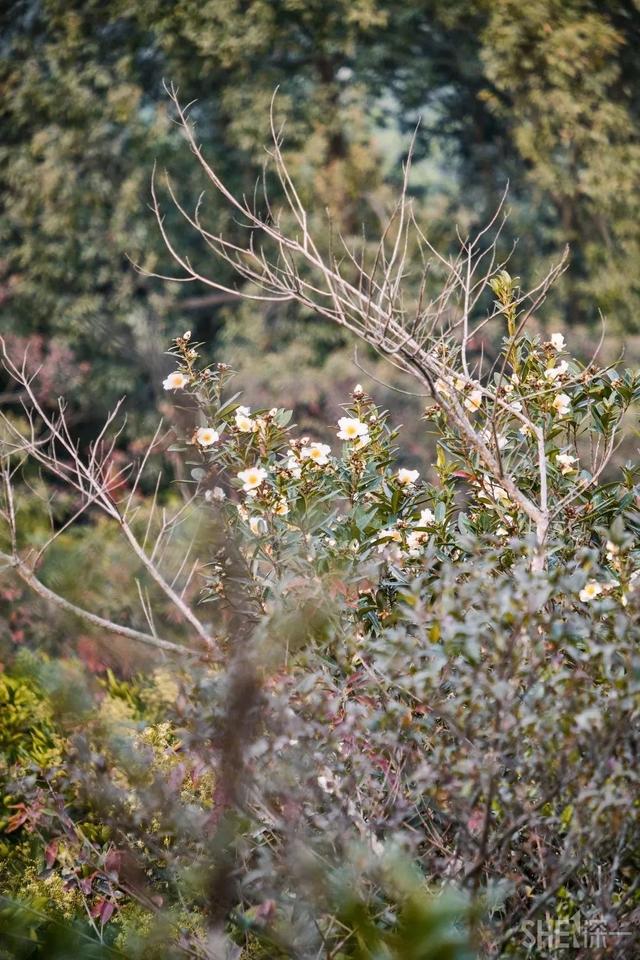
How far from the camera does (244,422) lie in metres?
2.61

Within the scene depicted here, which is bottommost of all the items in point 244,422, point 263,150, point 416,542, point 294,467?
point 263,150

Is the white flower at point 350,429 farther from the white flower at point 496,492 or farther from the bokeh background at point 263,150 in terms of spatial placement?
the bokeh background at point 263,150

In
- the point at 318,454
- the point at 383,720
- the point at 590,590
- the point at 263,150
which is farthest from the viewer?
the point at 263,150

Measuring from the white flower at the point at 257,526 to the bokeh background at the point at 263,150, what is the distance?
774 centimetres

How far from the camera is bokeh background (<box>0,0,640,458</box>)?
1049 centimetres

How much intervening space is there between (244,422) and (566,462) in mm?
913

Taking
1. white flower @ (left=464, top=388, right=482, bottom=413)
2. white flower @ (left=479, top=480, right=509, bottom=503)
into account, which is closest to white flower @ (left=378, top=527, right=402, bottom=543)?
white flower @ (left=479, top=480, right=509, bottom=503)

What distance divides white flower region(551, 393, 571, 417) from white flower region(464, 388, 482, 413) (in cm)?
20

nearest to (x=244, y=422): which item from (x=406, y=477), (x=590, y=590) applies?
(x=406, y=477)

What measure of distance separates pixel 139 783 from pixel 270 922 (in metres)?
0.46

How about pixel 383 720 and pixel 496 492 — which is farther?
pixel 496 492

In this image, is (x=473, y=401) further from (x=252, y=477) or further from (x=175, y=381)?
(x=175, y=381)

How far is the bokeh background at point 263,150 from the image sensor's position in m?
10.5

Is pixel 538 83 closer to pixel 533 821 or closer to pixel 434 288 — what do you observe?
pixel 434 288
